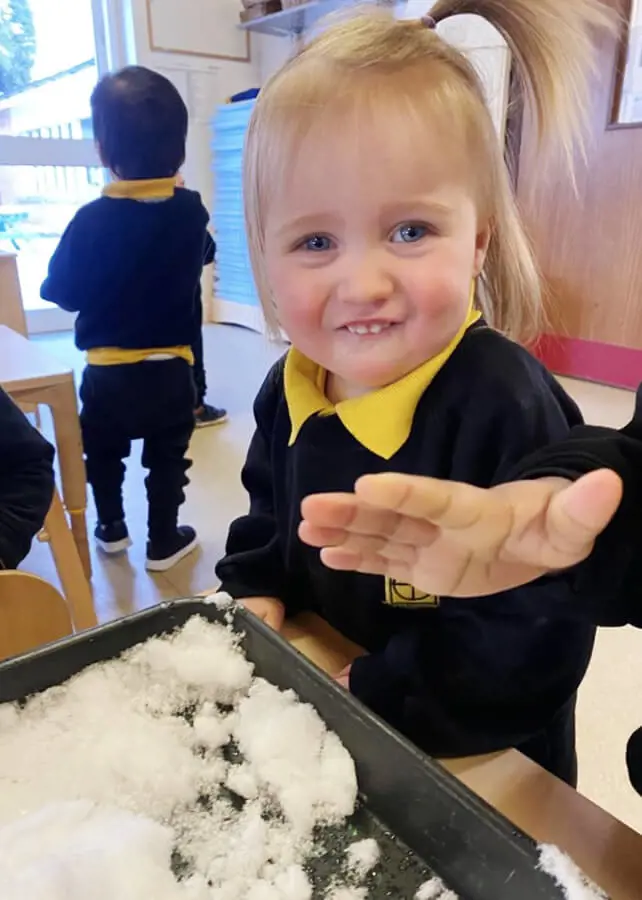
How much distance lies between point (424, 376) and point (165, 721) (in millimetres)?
293

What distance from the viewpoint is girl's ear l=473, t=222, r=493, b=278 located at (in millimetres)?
609

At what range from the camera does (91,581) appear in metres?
1.64

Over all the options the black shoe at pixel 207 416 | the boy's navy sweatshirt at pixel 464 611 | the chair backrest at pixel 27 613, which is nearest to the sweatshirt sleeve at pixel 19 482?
the chair backrest at pixel 27 613

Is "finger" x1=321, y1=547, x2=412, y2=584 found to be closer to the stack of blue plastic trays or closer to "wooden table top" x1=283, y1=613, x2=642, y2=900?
"wooden table top" x1=283, y1=613, x2=642, y2=900

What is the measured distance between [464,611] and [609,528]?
0.51 feet

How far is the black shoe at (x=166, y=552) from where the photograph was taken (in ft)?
5.56

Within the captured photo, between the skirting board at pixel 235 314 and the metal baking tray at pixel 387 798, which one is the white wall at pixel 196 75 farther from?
the metal baking tray at pixel 387 798

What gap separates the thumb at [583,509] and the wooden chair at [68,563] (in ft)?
3.30

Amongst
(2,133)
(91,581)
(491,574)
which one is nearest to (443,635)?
(491,574)

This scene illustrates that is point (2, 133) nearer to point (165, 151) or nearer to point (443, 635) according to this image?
point (165, 151)

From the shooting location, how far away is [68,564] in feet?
4.22

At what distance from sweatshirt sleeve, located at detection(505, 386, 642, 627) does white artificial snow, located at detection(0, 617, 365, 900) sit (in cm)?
16

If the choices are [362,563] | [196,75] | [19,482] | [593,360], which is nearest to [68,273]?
[19,482]

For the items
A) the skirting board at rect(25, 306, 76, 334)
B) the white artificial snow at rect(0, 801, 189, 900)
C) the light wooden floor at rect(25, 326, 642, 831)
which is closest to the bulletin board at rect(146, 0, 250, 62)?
the skirting board at rect(25, 306, 76, 334)
